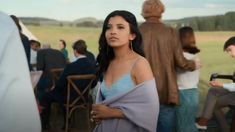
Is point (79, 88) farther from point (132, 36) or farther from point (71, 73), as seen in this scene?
point (132, 36)

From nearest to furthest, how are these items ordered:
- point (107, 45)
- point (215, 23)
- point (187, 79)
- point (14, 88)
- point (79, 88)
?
1. point (14, 88)
2. point (107, 45)
3. point (187, 79)
4. point (79, 88)
5. point (215, 23)

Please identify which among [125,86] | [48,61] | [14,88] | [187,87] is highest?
[14,88]

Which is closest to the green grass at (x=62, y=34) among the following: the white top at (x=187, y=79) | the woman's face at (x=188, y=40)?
the woman's face at (x=188, y=40)

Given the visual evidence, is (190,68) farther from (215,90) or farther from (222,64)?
(222,64)

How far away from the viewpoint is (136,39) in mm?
2502

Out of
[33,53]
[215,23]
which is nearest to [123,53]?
[33,53]

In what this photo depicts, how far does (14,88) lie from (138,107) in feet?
3.27

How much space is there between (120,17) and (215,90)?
2.71m

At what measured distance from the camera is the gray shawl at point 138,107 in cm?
230

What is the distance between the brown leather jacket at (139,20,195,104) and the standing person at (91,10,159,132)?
4.08 feet

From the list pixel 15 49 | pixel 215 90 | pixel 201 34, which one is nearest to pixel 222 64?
pixel 201 34

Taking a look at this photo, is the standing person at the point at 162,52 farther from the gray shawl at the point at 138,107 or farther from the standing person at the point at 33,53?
the standing person at the point at 33,53

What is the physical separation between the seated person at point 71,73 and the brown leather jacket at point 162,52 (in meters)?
2.15

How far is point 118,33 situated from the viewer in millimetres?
2404
